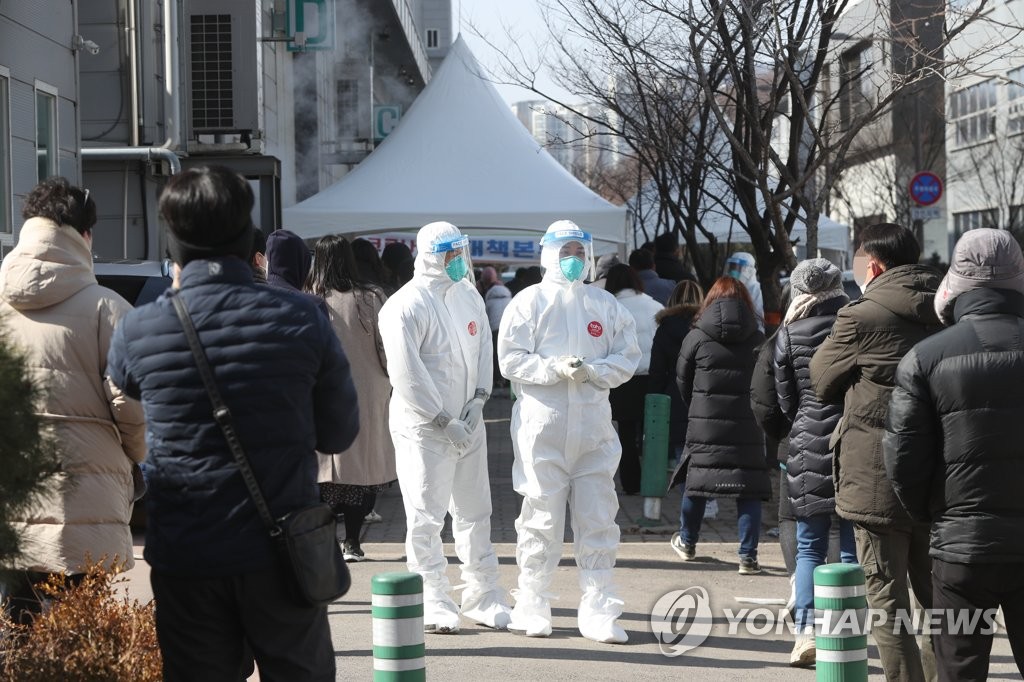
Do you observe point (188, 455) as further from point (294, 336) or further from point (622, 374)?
point (622, 374)

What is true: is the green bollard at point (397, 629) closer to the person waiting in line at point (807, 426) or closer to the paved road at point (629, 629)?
the paved road at point (629, 629)

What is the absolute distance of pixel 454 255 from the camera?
6.85 m

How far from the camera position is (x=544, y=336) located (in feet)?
21.9

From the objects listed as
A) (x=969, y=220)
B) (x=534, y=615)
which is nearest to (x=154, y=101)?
(x=534, y=615)

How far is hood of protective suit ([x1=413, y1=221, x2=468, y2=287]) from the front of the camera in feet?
22.2

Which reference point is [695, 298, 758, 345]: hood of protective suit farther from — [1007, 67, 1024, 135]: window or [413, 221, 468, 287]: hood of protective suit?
[1007, 67, 1024, 135]: window

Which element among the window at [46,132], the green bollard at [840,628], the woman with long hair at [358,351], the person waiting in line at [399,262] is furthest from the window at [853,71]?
the green bollard at [840,628]

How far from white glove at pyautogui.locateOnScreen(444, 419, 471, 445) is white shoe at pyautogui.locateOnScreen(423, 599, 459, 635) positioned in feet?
2.76

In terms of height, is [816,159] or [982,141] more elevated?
[982,141]

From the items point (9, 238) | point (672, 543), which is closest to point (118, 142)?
point (9, 238)

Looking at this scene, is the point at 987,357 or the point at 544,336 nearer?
the point at 987,357

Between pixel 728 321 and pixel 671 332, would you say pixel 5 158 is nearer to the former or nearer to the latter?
pixel 671 332

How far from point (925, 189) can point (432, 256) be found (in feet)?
48.0

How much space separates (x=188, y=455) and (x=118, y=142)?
1209 centimetres
